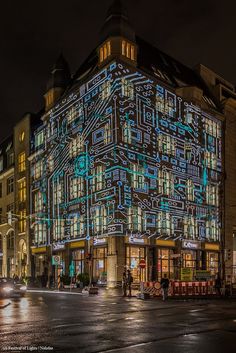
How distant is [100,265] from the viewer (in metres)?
50.7

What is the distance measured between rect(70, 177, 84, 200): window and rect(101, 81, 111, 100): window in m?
9.75

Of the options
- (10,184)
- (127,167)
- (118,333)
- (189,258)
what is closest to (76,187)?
(127,167)

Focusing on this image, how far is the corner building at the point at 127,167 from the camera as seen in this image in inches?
1945

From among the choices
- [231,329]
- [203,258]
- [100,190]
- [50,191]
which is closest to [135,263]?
[100,190]

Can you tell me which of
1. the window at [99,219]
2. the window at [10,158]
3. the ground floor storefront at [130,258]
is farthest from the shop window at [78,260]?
the window at [10,158]

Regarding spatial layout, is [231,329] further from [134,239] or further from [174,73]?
[174,73]

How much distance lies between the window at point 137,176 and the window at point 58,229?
11.8 meters

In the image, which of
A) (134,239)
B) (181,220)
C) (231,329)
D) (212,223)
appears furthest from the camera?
(212,223)

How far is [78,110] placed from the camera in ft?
183

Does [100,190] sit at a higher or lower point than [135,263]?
higher

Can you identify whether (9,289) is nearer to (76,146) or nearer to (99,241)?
(99,241)

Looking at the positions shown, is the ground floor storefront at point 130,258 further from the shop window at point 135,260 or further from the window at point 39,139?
the window at point 39,139

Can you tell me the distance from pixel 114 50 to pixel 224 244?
93.8ft

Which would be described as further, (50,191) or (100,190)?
(50,191)
